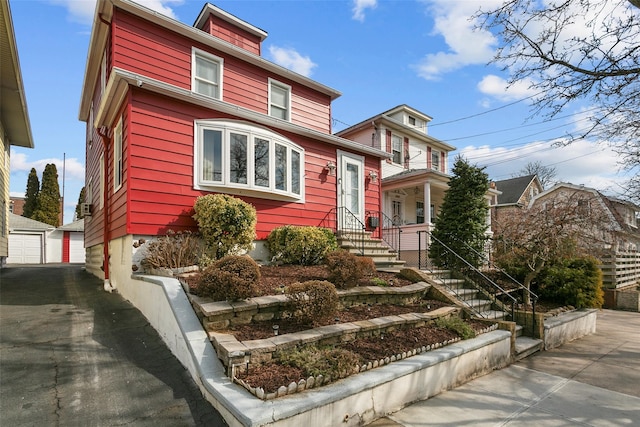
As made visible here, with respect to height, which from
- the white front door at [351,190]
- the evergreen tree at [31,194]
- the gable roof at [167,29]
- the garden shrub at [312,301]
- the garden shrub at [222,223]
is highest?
the gable roof at [167,29]

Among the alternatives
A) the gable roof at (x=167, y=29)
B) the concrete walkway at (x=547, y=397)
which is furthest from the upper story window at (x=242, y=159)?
the concrete walkway at (x=547, y=397)

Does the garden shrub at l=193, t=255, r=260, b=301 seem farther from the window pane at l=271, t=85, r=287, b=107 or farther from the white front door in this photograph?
the window pane at l=271, t=85, r=287, b=107

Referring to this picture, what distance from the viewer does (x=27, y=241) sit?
2052 centimetres

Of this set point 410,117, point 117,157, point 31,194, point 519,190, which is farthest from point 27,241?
point 519,190

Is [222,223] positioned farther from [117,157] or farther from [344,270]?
[117,157]

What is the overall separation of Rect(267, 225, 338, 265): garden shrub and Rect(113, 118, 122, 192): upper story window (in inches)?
136

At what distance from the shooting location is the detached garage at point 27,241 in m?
20.2

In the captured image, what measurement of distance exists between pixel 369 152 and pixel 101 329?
8217 millimetres

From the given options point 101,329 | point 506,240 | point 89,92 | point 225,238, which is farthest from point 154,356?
point 89,92

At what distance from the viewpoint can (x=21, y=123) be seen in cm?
1216

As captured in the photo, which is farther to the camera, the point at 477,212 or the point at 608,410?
the point at 477,212

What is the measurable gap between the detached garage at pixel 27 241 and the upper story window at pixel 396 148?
2093 cm

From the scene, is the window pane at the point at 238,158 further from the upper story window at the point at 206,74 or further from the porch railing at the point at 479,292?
the porch railing at the point at 479,292

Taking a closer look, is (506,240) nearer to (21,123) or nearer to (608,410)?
(608,410)
